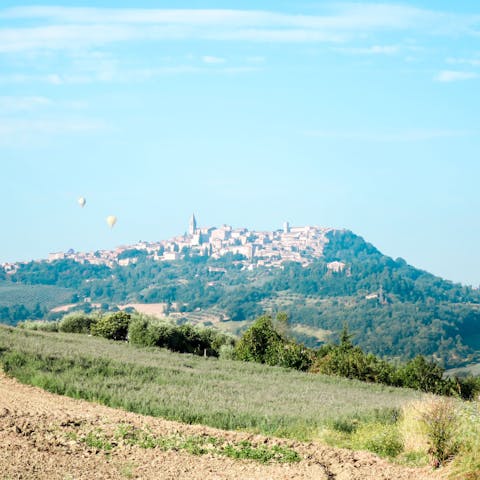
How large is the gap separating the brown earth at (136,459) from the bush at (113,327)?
28068 millimetres

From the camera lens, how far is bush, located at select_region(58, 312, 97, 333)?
1751 inches

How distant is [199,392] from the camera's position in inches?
747

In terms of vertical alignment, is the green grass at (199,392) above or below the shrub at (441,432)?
below

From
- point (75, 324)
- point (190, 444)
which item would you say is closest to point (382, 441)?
point (190, 444)

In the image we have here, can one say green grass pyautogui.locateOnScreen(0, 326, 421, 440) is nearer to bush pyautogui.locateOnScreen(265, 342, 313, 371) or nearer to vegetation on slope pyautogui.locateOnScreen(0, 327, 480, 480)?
vegetation on slope pyautogui.locateOnScreen(0, 327, 480, 480)

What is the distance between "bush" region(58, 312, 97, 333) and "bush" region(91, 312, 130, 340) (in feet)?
7.53

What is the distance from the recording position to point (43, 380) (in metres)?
16.9

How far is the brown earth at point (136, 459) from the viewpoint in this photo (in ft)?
33.0

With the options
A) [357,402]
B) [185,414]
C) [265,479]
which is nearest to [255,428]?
[185,414]

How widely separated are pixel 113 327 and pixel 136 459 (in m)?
31.0

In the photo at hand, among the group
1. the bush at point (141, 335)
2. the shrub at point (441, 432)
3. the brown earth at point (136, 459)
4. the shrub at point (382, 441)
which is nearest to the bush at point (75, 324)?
the bush at point (141, 335)

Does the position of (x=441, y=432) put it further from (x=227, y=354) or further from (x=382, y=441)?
(x=227, y=354)

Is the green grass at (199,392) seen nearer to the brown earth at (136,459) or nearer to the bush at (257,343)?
the brown earth at (136,459)

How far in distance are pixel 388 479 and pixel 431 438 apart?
1401 millimetres
